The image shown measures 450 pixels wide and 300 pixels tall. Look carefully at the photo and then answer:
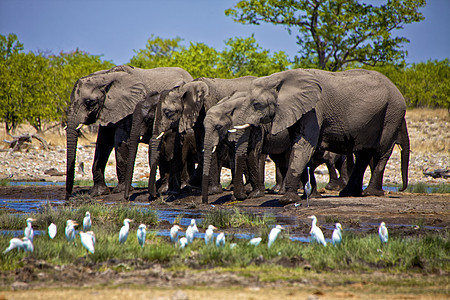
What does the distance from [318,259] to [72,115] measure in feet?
35.5

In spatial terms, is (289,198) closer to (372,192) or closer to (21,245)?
(372,192)

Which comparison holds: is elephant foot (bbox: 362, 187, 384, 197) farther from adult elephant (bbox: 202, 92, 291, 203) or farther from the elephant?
the elephant

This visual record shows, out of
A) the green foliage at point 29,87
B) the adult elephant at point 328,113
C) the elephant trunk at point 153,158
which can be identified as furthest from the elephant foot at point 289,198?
the green foliage at point 29,87

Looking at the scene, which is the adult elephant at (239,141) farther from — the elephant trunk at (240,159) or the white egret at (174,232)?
the white egret at (174,232)

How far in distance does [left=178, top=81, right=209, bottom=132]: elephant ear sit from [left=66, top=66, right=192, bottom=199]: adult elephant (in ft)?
3.03

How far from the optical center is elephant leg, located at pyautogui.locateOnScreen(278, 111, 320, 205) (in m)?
15.0

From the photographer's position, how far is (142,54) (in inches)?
3140

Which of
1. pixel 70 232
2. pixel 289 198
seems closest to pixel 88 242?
pixel 70 232

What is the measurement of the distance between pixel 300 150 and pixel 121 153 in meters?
5.65

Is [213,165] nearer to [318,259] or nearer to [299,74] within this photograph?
[299,74]

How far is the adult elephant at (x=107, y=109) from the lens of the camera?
Answer: 17.9 m

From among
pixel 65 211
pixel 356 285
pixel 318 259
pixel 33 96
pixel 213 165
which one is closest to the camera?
pixel 356 285

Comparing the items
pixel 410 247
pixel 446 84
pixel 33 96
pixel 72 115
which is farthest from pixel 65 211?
pixel 446 84

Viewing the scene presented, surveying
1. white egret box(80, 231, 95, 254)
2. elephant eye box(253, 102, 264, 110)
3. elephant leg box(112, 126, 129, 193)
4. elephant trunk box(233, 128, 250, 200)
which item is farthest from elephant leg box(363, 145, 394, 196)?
white egret box(80, 231, 95, 254)
